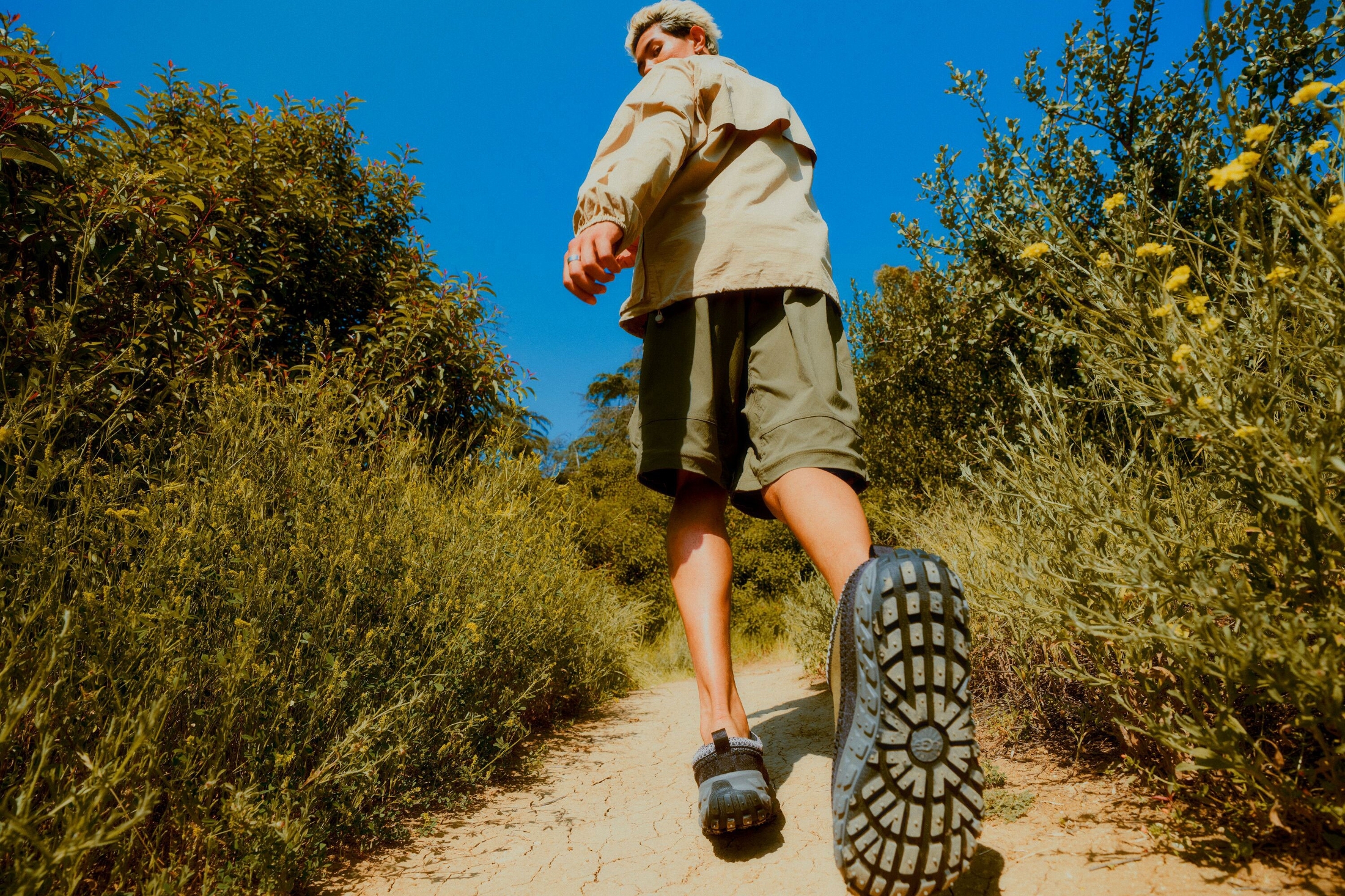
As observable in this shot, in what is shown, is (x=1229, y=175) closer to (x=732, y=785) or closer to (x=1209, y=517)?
(x=1209, y=517)

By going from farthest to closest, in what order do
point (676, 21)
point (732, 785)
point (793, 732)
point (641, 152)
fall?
1. point (793, 732)
2. point (676, 21)
3. point (641, 152)
4. point (732, 785)

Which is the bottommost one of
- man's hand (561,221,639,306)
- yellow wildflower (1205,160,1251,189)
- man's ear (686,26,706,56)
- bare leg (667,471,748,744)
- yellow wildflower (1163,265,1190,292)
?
bare leg (667,471,748,744)

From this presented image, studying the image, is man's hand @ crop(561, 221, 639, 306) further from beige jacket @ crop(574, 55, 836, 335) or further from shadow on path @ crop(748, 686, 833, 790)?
shadow on path @ crop(748, 686, 833, 790)

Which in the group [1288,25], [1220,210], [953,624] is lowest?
[953,624]

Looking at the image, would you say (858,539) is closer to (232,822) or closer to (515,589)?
(232,822)

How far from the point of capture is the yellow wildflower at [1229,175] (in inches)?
37.0

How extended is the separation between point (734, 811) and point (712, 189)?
4.83 feet

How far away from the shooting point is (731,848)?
151 cm

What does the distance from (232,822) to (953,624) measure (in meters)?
1.28

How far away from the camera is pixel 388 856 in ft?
5.31

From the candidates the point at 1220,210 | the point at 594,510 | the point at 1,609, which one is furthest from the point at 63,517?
the point at 594,510

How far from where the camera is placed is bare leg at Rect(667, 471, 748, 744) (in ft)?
5.38

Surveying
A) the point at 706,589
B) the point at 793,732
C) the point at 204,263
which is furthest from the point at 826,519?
the point at 204,263

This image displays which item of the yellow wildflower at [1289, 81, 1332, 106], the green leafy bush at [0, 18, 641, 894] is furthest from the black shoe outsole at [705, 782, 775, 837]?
the yellow wildflower at [1289, 81, 1332, 106]
